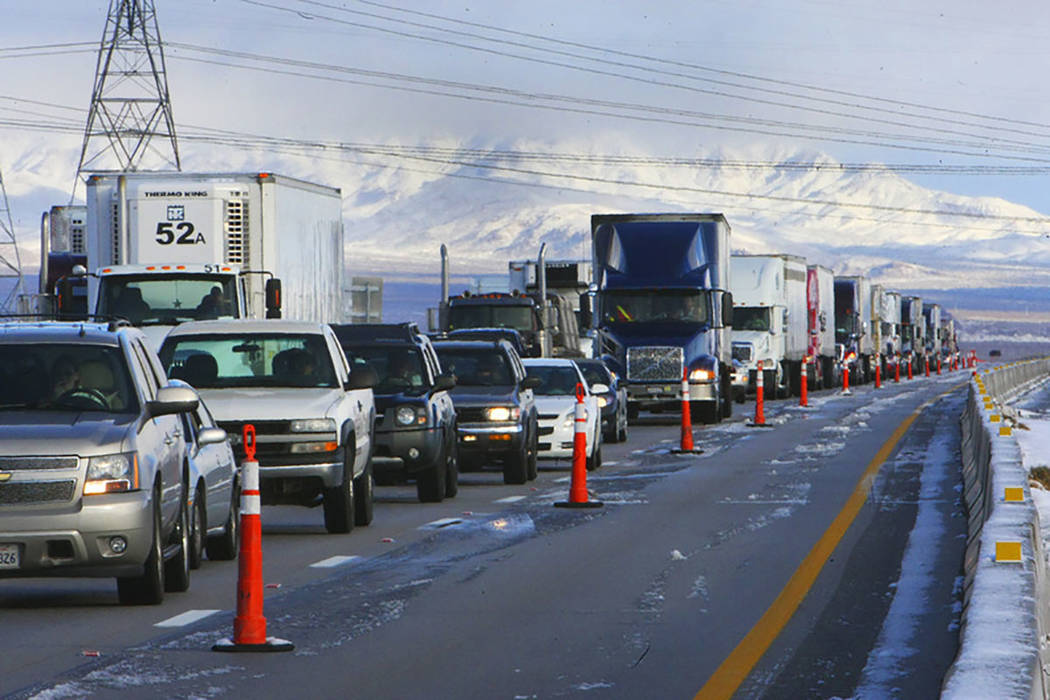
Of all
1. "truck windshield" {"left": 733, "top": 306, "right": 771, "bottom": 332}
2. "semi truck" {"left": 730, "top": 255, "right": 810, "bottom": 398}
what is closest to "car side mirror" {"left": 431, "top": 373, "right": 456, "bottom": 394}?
"semi truck" {"left": 730, "top": 255, "right": 810, "bottom": 398}

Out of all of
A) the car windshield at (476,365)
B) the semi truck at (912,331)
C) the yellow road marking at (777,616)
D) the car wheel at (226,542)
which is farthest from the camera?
the semi truck at (912,331)

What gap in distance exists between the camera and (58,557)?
12.0 metres

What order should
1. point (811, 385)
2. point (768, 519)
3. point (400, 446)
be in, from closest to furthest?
point (768, 519) → point (400, 446) → point (811, 385)

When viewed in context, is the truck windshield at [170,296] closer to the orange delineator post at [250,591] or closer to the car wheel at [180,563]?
the car wheel at [180,563]

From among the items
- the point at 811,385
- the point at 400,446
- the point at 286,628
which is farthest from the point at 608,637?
the point at 811,385

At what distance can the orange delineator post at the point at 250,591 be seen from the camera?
1068cm

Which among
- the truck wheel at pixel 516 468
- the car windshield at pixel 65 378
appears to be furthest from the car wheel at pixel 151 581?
the truck wheel at pixel 516 468

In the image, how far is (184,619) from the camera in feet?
39.4

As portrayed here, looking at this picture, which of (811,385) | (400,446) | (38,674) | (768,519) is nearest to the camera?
(38,674)

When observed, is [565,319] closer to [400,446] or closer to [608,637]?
[400,446]

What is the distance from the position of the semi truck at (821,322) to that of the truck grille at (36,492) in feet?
173

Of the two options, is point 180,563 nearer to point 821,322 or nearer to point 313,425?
point 313,425

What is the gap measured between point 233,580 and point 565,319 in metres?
37.1

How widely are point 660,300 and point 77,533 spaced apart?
2932cm
